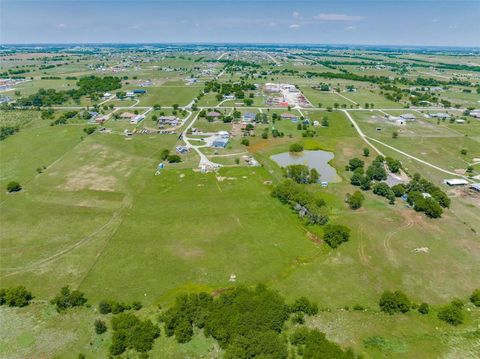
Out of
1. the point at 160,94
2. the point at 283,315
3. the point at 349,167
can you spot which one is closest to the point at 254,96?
the point at 160,94

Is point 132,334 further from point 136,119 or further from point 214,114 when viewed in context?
point 214,114

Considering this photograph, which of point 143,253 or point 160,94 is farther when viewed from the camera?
point 160,94

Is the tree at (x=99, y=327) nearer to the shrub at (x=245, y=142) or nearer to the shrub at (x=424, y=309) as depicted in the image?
the shrub at (x=424, y=309)

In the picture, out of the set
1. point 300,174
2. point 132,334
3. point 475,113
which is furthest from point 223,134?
point 475,113

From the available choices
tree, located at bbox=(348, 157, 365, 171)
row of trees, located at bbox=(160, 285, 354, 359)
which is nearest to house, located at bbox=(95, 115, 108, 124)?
tree, located at bbox=(348, 157, 365, 171)

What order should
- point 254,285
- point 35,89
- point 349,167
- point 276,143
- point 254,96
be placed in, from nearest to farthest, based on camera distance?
point 254,285 < point 349,167 < point 276,143 < point 254,96 < point 35,89

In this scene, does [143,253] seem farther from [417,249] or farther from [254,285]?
[417,249]

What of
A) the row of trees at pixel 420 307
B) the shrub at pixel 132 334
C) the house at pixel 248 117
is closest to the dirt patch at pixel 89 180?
the shrub at pixel 132 334
